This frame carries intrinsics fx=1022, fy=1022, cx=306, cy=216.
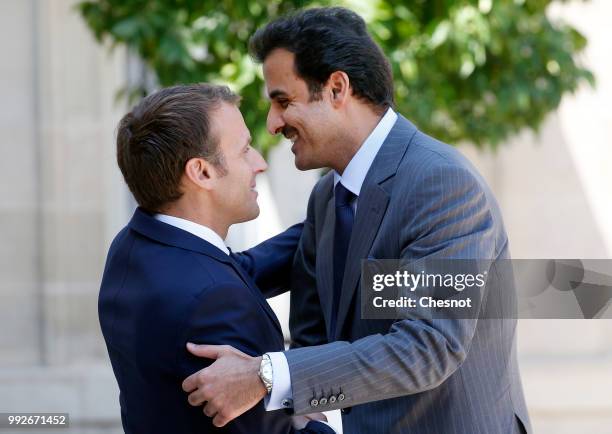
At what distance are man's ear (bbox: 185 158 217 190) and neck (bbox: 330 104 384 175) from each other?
1.60 feet

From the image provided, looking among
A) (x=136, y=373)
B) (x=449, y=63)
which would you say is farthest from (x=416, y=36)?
(x=136, y=373)

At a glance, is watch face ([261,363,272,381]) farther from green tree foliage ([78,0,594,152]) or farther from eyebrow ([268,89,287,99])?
green tree foliage ([78,0,594,152])

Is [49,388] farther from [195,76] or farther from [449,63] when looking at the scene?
[449,63]

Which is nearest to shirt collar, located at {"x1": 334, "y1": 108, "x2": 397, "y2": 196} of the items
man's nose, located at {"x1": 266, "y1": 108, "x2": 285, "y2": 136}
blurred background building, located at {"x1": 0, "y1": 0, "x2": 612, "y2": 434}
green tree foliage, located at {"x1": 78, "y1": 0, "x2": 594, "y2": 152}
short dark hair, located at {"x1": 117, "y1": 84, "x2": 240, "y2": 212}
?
man's nose, located at {"x1": 266, "y1": 108, "x2": 285, "y2": 136}

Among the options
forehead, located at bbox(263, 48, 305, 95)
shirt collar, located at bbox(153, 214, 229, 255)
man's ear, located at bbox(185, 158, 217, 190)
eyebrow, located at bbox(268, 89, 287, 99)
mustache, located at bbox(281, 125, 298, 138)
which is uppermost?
forehead, located at bbox(263, 48, 305, 95)

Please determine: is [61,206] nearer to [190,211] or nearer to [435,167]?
[190,211]

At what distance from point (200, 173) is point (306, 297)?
75 centimetres

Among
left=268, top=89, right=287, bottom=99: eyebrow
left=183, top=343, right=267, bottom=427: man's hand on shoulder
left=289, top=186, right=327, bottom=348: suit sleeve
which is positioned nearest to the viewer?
left=183, top=343, right=267, bottom=427: man's hand on shoulder

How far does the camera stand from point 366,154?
2.67m

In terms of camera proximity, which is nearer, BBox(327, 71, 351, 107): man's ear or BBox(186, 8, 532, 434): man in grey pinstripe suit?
BBox(186, 8, 532, 434): man in grey pinstripe suit

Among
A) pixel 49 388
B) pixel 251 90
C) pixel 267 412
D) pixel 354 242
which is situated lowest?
pixel 49 388

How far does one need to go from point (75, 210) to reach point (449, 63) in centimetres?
333

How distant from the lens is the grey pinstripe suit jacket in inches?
88.1

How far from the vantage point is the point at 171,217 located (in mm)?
2338
